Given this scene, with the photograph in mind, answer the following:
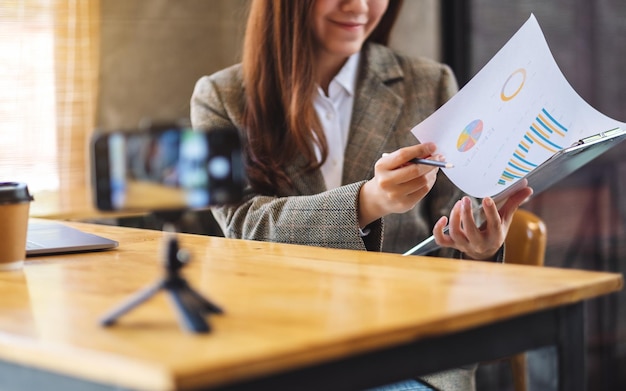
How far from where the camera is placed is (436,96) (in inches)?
82.8

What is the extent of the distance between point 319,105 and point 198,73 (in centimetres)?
194

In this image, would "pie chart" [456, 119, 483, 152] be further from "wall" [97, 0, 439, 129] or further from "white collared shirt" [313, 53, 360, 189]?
"wall" [97, 0, 439, 129]

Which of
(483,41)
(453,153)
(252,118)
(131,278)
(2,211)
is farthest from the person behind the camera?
(483,41)

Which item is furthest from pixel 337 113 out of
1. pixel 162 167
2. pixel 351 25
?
pixel 162 167

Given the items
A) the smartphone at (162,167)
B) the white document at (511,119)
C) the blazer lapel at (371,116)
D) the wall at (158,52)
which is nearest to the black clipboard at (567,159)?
the white document at (511,119)

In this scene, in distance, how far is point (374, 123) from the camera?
2.03 metres

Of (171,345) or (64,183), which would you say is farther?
(64,183)

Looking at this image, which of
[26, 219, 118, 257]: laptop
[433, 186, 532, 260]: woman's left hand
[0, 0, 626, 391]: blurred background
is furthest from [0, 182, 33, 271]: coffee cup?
[0, 0, 626, 391]: blurred background

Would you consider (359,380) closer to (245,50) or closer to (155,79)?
(245,50)

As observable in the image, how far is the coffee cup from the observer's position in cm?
123

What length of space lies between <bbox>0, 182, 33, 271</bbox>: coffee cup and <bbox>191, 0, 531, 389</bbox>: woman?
638 millimetres

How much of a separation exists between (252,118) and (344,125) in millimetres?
212

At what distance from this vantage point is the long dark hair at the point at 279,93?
1982 millimetres

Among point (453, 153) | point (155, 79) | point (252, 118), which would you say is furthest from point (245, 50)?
point (155, 79)
